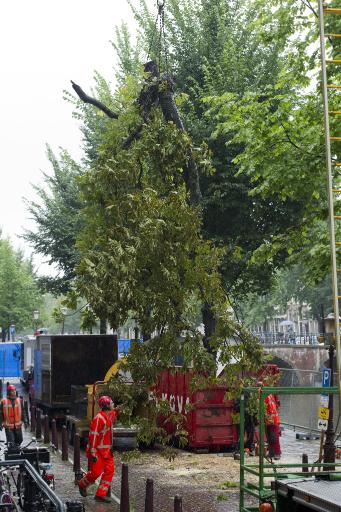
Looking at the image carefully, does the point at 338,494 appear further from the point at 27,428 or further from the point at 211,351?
the point at 27,428

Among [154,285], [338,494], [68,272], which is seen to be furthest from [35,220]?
[338,494]

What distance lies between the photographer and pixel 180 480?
51.9 feet

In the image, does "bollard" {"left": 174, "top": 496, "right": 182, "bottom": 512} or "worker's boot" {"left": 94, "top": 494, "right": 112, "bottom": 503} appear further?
"worker's boot" {"left": 94, "top": 494, "right": 112, "bottom": 503}

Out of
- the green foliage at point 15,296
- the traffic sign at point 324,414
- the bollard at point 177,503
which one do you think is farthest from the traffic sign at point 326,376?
the green foliage at point 15,296

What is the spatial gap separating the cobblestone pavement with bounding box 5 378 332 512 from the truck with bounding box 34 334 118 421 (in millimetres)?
5314

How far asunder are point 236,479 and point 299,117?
7837mm

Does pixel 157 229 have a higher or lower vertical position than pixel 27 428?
higher

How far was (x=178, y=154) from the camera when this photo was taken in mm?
20891

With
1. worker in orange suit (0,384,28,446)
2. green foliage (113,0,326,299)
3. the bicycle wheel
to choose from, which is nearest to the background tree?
green foliage (113,0,326,299)

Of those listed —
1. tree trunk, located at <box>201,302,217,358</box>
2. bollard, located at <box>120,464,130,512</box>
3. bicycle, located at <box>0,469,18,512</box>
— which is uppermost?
tree trunk, located at <box>201,302,217,358</box>

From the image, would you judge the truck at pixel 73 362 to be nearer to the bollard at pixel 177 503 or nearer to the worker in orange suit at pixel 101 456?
the worker in orange suit at pixel 101 456

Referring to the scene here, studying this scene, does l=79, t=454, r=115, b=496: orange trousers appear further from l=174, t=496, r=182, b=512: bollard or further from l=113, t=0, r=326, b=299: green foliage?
l=113, t=0, r=326, b=299: green foliage

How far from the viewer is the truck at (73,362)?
26122 millimetres

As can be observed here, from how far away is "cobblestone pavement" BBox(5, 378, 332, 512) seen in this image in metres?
13.4
